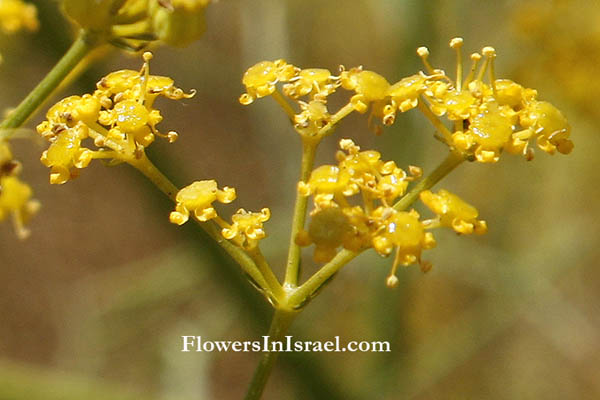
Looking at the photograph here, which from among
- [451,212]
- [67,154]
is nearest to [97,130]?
[67,154]

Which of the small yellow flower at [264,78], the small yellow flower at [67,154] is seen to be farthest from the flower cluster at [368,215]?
the small yellow flower at [67,154]

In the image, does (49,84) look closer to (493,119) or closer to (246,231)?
(246,231)

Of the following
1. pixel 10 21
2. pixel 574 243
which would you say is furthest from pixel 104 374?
pixel 10 21

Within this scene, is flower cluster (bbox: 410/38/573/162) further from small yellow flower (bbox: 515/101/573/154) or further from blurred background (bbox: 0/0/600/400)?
blurred background (bbox: 0/0/600/400)

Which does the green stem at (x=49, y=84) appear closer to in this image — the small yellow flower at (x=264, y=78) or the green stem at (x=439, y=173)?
the small yellow flower at (x=264, y=78)

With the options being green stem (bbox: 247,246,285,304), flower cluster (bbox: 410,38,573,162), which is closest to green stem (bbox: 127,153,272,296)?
green stem (bbox: 247,246,285,304)

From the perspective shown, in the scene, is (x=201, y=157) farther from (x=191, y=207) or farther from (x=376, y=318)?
(x=191, y=207)

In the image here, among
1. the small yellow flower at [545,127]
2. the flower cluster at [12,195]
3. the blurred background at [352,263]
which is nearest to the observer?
the flower cluster at [12,195]
